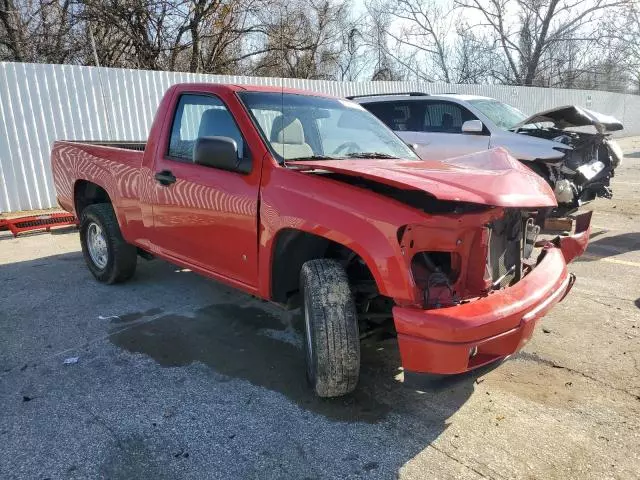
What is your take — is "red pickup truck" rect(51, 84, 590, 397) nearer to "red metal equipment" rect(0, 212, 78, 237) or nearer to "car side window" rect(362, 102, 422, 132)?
"red metal equipment" rect(0, 212, 78, 237)

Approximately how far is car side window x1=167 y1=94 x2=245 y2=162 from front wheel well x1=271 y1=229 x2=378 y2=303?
768mm

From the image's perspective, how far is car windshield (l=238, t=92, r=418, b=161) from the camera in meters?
3.64

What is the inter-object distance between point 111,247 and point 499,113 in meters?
6.54

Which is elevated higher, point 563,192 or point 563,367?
point 563,192

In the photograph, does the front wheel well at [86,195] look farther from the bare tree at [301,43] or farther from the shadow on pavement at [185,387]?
the bare tree at [301,43]

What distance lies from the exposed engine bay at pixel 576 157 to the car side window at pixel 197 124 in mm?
4702

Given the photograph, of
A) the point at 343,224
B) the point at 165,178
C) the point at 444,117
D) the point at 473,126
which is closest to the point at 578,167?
the point at 473,126

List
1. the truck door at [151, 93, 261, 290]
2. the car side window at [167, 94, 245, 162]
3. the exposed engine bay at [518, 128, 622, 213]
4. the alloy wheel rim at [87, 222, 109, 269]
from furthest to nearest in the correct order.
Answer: the exposed engine bay at [518, 128, 622, 213]
the alloy wheel rim at [87, 222, 109, 269]
the car side window at [167, 94, 245, 162]
the truck door at [151, 93, 261, 290]

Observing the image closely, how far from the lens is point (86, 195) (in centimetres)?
565

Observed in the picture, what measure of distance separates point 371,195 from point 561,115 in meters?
5.96

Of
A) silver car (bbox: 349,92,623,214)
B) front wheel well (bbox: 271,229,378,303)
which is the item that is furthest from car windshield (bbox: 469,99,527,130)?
front wheel well (bbox: 271,229,378,303)

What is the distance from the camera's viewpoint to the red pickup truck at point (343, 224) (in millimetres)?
2621

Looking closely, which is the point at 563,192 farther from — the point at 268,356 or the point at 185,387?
the point at 185,387

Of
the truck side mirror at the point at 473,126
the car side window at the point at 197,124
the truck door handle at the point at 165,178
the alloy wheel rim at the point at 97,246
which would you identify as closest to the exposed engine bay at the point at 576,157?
the truck side mirror at the point at 473,126
